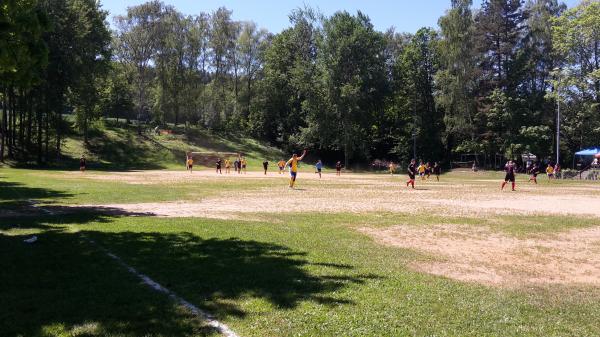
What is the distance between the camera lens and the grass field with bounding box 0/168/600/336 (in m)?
5.56

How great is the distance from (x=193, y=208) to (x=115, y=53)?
58.9 m

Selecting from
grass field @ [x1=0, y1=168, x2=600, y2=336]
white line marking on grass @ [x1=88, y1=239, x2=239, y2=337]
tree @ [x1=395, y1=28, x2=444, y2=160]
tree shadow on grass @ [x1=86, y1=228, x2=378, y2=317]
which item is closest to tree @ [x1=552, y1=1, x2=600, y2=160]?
tree @ [x1=395, y1=28, x2=444, y2=160]

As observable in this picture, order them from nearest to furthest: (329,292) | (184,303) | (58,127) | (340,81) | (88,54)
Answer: (184,303) → (329,292) → (58,127) → (88,54) → (340,81)

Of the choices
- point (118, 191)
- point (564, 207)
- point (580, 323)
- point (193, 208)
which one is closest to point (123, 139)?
point (118, 191)

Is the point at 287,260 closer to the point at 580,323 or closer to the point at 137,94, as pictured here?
the point at 580,323

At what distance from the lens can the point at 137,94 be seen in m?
74.2

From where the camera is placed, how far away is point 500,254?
988 cm

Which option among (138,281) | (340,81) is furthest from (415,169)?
(138,281)

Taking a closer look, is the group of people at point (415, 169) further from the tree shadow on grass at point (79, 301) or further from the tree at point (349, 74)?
the tree shadow on grass at point (79, 301)

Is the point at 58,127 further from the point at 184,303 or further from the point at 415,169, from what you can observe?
the point at 184,303

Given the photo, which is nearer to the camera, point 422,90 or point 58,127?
point 58,127

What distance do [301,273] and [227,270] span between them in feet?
3.89

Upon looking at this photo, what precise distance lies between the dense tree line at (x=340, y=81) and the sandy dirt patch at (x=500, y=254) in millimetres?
44351

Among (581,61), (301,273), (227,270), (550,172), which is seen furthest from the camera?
(581,61)
